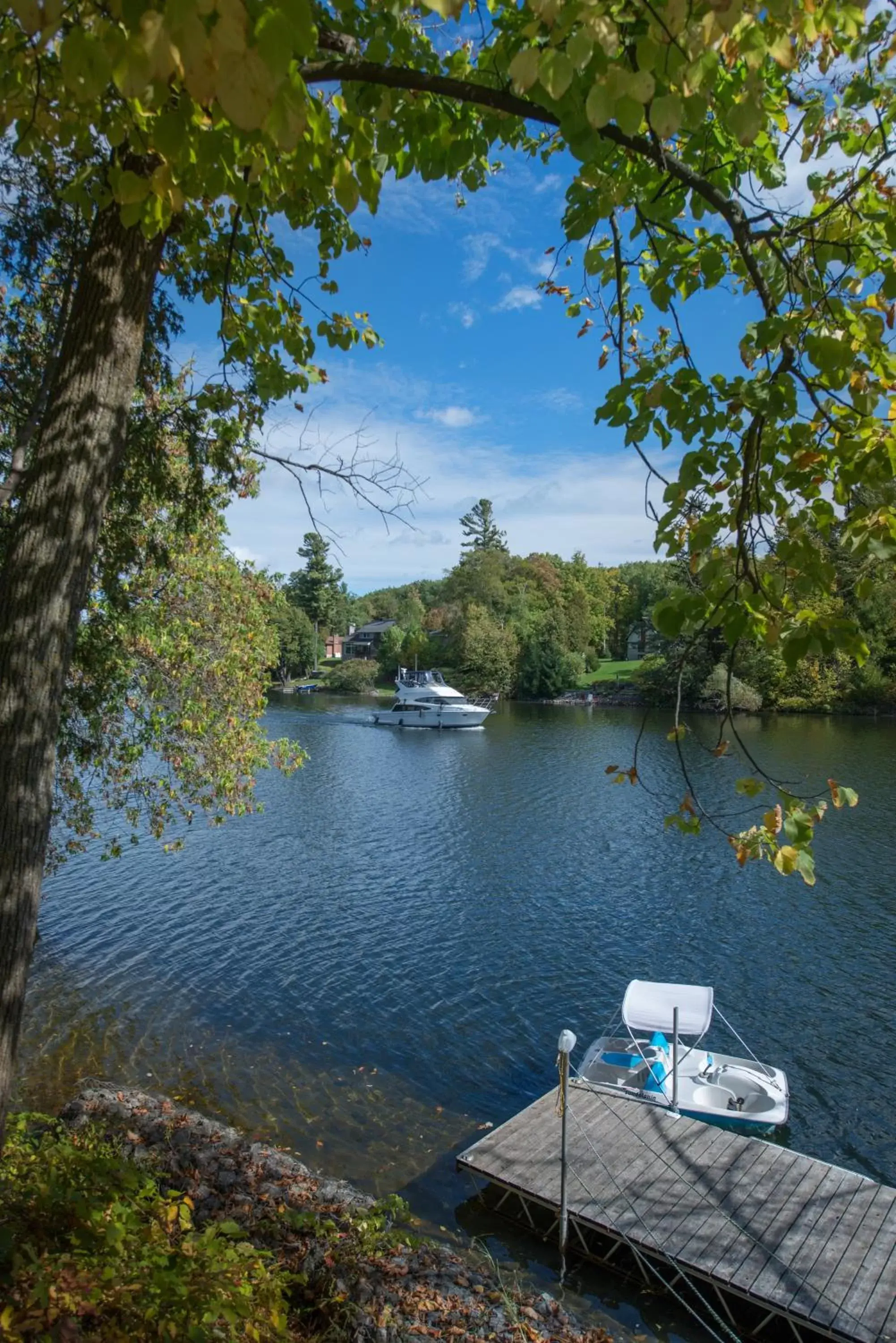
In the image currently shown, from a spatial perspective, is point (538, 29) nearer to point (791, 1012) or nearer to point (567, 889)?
point (791, 1012)

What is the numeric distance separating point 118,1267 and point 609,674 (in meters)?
85.4

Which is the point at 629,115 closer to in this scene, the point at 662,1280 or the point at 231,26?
the point at 231,26

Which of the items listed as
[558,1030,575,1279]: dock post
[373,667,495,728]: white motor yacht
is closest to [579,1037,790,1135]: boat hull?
[558,1030,575,1279]: dock post

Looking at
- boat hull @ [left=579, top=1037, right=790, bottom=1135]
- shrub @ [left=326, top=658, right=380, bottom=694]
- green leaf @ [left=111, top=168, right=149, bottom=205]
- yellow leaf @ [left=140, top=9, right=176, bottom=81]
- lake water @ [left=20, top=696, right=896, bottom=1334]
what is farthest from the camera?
shrub @ [left=326, top=658, right=380, bottom=694]

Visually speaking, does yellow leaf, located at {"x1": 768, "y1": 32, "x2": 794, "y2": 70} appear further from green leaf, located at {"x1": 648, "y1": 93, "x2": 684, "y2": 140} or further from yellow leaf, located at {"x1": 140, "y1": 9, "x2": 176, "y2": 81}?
yellow leaf, located at {"x1": 140, "y1": 9, "x2": 176, "y2": 81}

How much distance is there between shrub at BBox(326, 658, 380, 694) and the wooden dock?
82.5 m

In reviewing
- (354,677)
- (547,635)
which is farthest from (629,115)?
(354,677)

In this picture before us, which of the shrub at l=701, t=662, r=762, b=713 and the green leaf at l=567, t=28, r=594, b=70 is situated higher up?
the green leaf at l=567, t=28, r=594, b=70

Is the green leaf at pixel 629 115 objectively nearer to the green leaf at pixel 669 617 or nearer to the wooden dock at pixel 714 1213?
the green leaf at pixel 669 617

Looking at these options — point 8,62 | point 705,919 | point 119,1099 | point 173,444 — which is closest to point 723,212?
point 8,62

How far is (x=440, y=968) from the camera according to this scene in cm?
1659

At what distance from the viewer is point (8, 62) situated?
3201 millimetres

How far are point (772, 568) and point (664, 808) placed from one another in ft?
92.3

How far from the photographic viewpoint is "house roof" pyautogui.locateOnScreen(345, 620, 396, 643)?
387 ft
